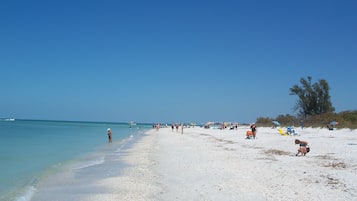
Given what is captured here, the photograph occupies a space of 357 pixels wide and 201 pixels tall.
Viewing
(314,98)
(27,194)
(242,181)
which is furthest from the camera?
(314,98)

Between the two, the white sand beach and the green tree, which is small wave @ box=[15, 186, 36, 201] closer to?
the white sand beach

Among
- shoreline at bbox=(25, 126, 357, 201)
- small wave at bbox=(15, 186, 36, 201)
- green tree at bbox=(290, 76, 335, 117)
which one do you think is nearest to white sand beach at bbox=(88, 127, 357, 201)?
shoreline at bbox=(25, 126, 357, 201)

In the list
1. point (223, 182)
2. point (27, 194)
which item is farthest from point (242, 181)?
point (27, 194)

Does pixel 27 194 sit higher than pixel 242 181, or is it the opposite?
pixel 242 181

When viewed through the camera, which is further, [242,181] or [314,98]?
[314,98]

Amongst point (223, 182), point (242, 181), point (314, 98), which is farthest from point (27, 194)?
point (314, 98)

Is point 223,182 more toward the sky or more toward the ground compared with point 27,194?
more toward the sky

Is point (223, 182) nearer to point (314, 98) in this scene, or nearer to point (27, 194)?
point (27, 194)

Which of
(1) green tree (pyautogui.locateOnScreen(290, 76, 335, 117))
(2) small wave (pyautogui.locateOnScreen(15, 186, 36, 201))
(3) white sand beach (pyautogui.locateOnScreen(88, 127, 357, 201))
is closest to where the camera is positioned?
(3) white sand beach (pyautogui.locateOnScreen(88, 127, 357, 201))

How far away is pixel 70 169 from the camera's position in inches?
555

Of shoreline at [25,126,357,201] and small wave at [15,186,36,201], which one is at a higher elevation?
shoreline at [25,126,357,201]

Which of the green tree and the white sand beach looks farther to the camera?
the green tree

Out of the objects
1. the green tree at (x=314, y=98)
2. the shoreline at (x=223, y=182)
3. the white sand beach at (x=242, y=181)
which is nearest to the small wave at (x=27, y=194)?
the shoreline at (x=223, y=182)

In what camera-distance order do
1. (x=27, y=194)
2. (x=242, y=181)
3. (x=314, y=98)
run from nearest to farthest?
(x=27, y=194) → (x=242, y=181) → (x=314, y=98)
